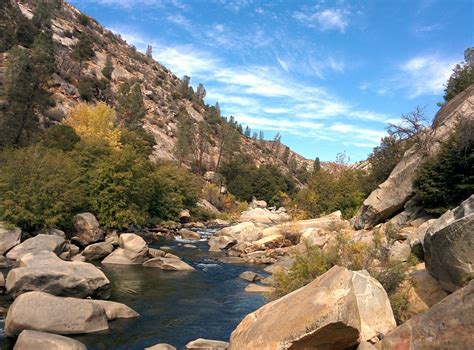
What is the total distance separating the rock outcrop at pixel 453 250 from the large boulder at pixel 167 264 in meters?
17.9

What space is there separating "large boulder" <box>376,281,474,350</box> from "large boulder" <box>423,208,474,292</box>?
8.51 feet

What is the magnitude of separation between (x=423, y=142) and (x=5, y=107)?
151 ft

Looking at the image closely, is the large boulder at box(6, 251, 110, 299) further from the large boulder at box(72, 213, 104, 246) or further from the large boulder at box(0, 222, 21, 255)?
the large boulder at box(72, 213, 104, 246)

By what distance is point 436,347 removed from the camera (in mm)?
7590

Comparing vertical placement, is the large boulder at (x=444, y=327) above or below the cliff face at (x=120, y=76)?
below

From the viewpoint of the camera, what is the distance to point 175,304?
19.3 m

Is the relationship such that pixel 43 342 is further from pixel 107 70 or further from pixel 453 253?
pixel 107 70

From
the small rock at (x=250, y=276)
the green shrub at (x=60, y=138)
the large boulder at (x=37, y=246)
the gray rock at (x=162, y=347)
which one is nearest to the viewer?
the gray rock at (x=162, y=347)

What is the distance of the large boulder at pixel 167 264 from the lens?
2677cm

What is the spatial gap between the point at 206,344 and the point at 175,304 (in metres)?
6.25

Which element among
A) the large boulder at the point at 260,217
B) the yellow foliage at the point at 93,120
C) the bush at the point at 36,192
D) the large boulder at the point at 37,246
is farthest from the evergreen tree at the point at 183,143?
the large boulder at the point at 37,246

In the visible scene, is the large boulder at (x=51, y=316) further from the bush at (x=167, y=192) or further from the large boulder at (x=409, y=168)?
the bush at (x=167, y=192)

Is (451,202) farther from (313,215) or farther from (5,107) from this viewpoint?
(5,107)

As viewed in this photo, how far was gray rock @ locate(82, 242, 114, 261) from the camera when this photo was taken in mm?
27828
